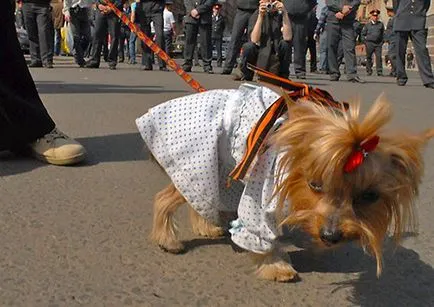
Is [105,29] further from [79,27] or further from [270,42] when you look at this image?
[270,42]

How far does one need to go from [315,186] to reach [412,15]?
9557mm

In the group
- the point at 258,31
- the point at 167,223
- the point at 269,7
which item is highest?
the point at 269,7

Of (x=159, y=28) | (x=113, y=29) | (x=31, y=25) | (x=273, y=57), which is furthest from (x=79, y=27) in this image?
(x=273, y=57)

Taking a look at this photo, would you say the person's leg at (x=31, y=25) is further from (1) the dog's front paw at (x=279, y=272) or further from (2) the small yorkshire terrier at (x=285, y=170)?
(1) the dog's front paw at (x=279, y=272)

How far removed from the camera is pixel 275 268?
2.54 meters

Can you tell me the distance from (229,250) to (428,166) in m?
2.34

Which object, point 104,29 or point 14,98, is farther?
point 104,29

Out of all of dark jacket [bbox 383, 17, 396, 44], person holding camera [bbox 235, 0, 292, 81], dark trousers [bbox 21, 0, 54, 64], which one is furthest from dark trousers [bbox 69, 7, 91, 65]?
dark jacket [bbox 383, 17, 396, 44]

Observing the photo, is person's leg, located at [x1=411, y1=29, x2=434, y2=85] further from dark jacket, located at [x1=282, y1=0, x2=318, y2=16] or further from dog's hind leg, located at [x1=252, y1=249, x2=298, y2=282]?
dog's hind leg, located at [x1=252, y1=249, x2=298, y2=282]

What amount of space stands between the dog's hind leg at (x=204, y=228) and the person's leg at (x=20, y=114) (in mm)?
1364

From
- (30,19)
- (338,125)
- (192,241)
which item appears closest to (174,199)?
(192,241)

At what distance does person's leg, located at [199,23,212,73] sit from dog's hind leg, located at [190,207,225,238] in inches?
427

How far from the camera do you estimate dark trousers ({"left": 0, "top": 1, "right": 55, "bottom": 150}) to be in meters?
4.01

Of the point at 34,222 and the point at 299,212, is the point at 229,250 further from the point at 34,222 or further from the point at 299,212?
the point at 34,222
